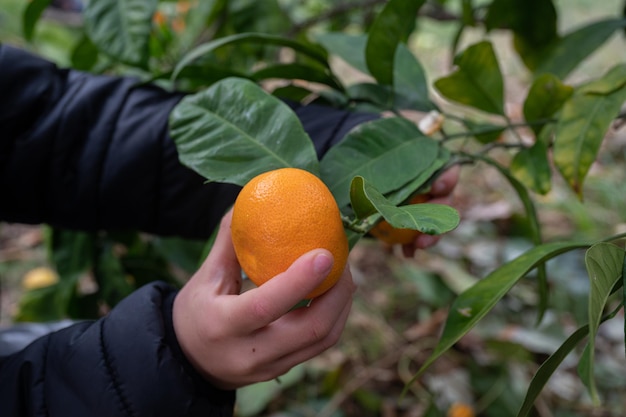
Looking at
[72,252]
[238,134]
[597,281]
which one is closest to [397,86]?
[238,134]

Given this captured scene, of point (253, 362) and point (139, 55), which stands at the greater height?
point (139, 55)

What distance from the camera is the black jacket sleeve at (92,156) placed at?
2.63ft

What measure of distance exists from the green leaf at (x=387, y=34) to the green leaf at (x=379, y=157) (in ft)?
0.34

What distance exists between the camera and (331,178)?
0.51 metres

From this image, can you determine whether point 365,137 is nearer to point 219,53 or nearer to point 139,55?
point 139,55

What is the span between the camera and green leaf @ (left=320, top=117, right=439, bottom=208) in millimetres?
508

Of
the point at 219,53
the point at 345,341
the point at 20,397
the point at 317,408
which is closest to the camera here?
the point at 20,397

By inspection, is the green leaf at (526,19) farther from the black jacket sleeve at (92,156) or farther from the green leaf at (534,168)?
the black jacket sleeve at (92,156)

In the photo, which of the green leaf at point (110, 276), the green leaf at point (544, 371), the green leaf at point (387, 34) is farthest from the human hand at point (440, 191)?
the green leaf at point (110, 276)

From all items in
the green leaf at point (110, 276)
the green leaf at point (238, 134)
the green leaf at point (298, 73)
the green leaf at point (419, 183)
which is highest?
the green leaf at point (238, 134)

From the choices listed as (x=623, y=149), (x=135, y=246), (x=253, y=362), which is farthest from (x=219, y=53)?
(x=623, y=149)

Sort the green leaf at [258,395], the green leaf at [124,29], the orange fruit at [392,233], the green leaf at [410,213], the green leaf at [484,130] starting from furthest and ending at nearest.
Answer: the green leaf at [258,395]
the green leaf at [124,29]
the green leaf at [484,130]
the orange fruit at [392,233]
the green leaf at [410,213]

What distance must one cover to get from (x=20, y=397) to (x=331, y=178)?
0.40 meters

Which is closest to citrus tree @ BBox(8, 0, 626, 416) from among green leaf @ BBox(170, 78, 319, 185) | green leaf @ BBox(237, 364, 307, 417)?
green leaf @ BBox(170, 78, 319, 185)
